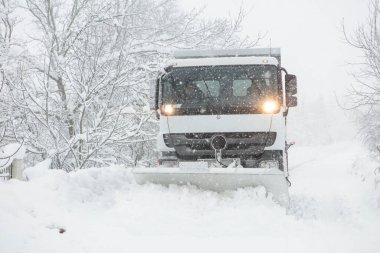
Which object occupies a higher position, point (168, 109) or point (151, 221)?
point (168, 109)

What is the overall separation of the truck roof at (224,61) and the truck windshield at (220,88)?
7 centimetres

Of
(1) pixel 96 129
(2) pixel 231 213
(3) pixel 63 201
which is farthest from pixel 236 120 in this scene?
(1) pixel 96 129

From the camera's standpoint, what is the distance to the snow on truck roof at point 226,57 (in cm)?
788

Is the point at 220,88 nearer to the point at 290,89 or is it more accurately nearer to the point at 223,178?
the point at 290,89

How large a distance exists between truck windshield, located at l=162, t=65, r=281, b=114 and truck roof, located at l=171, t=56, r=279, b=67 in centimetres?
7

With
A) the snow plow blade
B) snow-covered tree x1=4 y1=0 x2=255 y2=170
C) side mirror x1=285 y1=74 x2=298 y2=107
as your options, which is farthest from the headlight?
snow-covered tree x1=4 y1=0 x2=255 y2=170

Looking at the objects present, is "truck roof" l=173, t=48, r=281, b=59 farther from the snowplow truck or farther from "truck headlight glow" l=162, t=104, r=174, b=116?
"truck headlight glow" l=162, t=104, r=174, b=116

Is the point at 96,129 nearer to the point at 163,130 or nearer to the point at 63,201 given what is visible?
the point at 163,130

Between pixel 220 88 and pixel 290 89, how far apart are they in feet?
4.09

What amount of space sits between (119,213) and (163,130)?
242 centimetres

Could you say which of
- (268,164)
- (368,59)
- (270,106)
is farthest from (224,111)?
(368,59)

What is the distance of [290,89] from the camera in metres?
7.85

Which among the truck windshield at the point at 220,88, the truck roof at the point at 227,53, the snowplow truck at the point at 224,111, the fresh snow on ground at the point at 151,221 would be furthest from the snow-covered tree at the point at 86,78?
the fresh snow on ground at the point at 151,221

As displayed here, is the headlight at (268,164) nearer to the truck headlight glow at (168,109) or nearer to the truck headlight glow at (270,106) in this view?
the truck headlight glow at (270,106)
